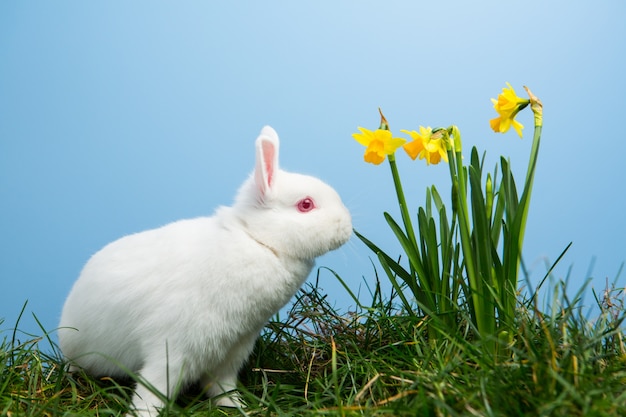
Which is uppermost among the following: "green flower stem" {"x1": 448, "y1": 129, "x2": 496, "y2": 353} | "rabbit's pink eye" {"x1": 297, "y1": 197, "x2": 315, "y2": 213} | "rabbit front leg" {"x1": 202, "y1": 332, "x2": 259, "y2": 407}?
"green flower stem" {"x1": 448, "y1": 129, "x2": 496, "y2": 353}

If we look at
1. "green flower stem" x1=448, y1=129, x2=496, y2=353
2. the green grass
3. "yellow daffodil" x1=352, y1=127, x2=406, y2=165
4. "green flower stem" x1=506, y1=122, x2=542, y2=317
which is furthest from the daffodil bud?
the green grass

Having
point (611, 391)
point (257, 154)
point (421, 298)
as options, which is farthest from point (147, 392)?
point (611, 391)

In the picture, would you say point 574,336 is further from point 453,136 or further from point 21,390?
point 21,390

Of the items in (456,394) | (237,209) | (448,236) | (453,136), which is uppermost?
(453,136)

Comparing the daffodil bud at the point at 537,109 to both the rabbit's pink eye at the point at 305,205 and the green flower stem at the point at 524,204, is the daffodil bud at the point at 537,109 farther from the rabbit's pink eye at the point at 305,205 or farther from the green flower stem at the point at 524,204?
the rabbit's pink eye at the point at 305,205

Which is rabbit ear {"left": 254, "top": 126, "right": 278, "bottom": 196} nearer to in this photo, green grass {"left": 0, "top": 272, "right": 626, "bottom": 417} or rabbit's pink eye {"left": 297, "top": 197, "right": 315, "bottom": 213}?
rabbit's pink eye {"left": 297, "top": 197, "right": 315, "bottom": 213}
